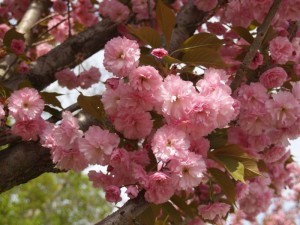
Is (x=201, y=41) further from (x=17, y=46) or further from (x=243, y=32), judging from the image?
(x=17, y=46)

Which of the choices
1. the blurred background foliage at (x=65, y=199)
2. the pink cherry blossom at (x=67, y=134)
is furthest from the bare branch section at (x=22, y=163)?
the blurred background foliage at (x=65, y=199)

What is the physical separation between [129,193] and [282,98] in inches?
30.4

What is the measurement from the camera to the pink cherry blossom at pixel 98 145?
1584 mm

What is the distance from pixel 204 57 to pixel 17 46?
1331 mm

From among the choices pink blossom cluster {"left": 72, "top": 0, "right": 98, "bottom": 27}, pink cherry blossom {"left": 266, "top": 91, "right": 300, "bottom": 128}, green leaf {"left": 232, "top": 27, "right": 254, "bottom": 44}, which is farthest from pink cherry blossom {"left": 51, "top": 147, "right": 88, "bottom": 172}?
pink blossom cluster {"left": 72, "top": 0, "right": 98, "bottom": 27}

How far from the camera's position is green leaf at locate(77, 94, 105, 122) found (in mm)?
1783

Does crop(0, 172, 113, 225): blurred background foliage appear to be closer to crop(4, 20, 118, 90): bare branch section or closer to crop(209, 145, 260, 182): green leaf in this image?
crop(4, 20, 118, 90): bare branch section

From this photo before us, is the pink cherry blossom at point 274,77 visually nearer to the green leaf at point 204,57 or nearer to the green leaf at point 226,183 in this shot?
the green leaf at point 204,57

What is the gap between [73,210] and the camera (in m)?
11.1

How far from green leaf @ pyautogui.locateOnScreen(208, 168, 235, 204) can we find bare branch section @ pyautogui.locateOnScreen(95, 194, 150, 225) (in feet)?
1.51

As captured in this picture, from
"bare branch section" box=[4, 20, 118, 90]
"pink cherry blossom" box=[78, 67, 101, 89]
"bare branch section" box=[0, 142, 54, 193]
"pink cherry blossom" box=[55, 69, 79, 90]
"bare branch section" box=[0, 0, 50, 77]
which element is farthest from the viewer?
"pink cherry blossom" box=[78, 67, 101, 89]

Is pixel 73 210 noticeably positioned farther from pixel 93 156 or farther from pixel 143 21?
pixel 93 156

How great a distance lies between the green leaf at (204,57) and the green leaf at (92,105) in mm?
389

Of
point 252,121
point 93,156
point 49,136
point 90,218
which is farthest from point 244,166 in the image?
point 90,218
